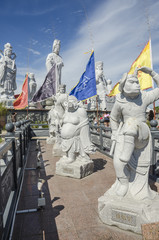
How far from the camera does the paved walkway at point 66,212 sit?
2533 mm

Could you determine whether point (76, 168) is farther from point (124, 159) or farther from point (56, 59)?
point (56, 59)

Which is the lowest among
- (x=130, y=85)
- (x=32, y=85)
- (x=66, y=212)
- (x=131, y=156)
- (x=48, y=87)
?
(x=66, y=212)

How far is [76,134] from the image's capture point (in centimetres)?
486

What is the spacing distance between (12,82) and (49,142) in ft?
42.2

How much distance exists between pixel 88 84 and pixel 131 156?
5.28 meters

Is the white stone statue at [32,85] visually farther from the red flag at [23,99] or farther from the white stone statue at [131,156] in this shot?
the white stone statue at [131,156]

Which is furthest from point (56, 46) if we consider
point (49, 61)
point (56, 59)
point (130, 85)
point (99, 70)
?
point (130, 85)

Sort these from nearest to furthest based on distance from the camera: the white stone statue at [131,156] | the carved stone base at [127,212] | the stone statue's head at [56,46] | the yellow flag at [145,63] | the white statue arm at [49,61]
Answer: the carved stone base at [127,212] < the white stone statue at [131,156] < the yellow flag at [145,63] < the white statue arm at [49,61] < the stone statue's head at [56,46]

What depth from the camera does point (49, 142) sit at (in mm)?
9977

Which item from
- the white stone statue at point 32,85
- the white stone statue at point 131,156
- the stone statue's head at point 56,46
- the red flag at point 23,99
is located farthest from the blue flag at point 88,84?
the white stone statue at point 32,85

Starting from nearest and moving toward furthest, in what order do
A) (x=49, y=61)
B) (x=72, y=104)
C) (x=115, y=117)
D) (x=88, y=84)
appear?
(x=115, y=117), (x=72, y=104), (x=88, y=84), (x=49, y=61)

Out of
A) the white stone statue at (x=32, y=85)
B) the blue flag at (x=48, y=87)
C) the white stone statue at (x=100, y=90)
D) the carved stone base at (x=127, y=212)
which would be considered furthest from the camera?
the white stone statue at (x=100, y=90)

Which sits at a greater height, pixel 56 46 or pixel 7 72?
pixel 56 46

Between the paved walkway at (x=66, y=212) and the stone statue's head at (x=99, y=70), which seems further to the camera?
the stone statue's head at (x=99, y=70)
